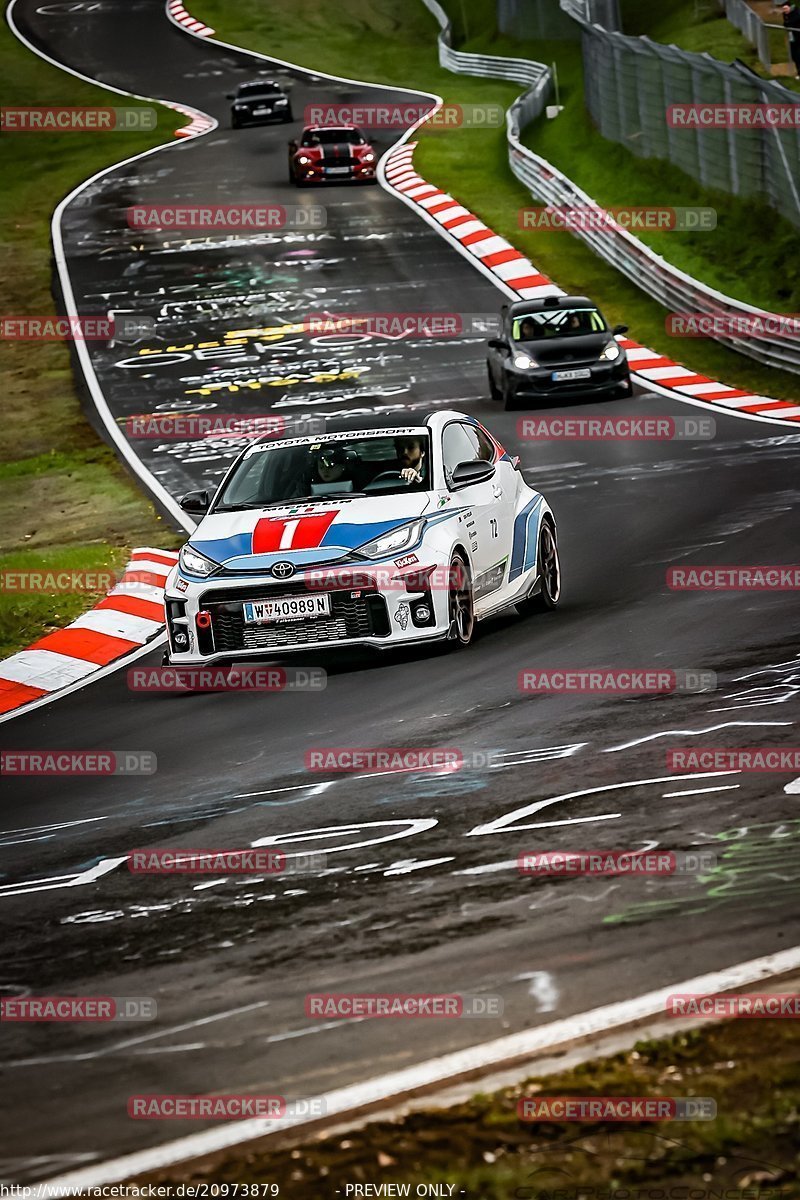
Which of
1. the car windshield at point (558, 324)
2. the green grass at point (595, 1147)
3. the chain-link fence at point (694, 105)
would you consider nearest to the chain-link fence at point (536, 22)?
the chain-link fence at point (694, 105)

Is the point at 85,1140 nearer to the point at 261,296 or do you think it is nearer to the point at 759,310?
the point at 759,310

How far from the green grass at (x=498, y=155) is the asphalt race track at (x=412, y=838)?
11050 mm

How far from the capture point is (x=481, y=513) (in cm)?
1241

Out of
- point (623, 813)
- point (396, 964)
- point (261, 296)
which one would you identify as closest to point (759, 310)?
point (261, 296)

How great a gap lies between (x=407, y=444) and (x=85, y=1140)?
323 inches

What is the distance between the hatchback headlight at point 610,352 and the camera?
24172 mm

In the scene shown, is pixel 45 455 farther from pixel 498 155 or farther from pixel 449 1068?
pixel 498 155

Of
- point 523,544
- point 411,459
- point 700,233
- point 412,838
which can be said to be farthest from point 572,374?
point 412,838

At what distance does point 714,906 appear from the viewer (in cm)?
597

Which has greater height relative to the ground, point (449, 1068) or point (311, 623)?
point (449, 1068)

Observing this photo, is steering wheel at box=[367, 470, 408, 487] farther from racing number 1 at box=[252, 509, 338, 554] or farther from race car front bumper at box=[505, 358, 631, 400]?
race car front bumper at box=[505, 358, 631, 400]

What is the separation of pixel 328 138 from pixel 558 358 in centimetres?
1929

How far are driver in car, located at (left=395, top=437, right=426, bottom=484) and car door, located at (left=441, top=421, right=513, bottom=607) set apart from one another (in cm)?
17

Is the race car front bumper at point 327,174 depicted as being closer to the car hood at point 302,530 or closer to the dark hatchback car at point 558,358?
the dark hatchback car at point 558,358
